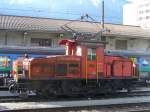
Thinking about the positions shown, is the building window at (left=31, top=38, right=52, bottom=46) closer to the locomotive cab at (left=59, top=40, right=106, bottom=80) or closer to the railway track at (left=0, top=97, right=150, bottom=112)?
the locomotive cab at (left=59, top=40, right=106, bottom=80)

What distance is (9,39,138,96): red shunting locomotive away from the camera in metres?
18.7

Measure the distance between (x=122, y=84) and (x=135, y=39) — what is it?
19745 mm

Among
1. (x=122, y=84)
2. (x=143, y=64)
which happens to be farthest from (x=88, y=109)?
(x=143, y=64)

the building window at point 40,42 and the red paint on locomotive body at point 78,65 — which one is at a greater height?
the building window at point 40,42

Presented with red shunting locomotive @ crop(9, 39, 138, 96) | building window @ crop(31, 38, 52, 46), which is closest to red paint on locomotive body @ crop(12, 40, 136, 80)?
red shunting locomotive @ crop(9, 39, 138, 96)

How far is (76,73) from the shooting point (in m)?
19.8

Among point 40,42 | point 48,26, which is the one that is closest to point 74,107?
point 40,42

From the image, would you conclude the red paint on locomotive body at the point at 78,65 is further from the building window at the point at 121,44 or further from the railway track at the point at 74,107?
the building window at the point at 121,44

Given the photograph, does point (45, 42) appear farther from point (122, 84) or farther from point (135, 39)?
point (122, 84)

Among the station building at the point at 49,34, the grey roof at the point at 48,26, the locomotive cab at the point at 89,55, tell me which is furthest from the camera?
the grey roof at the point at 48,26

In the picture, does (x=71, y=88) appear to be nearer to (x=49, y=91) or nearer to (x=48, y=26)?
(x=49, y=91)

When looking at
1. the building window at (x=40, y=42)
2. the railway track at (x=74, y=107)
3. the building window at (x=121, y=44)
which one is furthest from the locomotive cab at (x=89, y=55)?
the building window at (x=121, y=44)

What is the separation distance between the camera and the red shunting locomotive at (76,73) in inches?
736

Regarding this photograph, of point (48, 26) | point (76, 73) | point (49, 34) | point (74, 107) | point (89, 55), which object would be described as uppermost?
point (48, 26)
